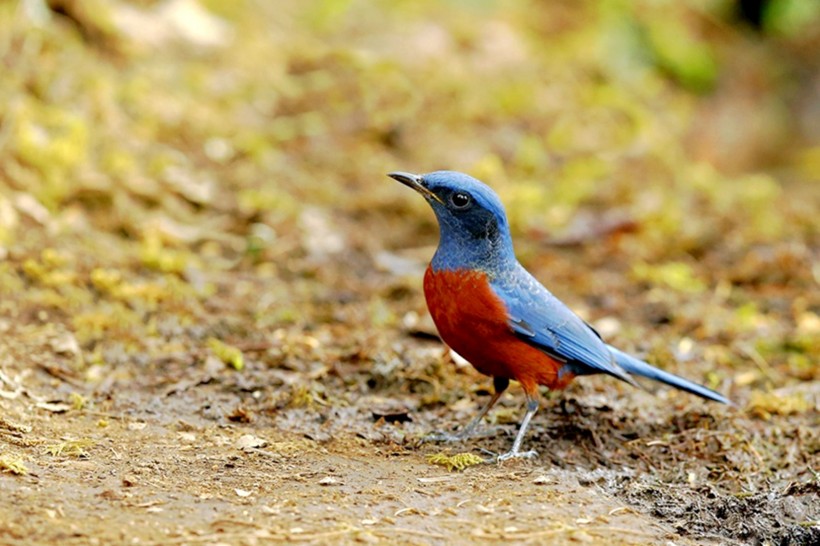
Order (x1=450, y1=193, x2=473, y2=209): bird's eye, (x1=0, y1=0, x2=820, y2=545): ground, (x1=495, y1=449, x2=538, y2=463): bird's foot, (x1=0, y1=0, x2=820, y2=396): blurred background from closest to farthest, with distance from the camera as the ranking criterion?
(x1=0, y1=0, x2=820, y2=545): ground
(x1=495, y1=449, x2=538, y2=463): bird's foot
(x1=450, y1=193, x2=473, y2=209): bird's eye
(x1=0, y1=0, x2=820, y2=396): blurred background

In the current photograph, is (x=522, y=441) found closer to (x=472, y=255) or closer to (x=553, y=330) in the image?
(x=553, y=330)

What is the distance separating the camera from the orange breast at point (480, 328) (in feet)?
15.7

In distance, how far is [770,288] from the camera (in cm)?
802

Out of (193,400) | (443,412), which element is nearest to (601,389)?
(443,412)

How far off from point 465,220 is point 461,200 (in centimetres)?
10

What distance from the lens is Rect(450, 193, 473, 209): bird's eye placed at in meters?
4.91

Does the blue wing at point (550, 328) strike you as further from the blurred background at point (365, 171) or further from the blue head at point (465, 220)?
the blurred background at point (365, 171)

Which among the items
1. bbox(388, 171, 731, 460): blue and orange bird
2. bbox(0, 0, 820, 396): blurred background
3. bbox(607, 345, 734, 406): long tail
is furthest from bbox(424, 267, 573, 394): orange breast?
bbox(0, 0, 820, 396): blurred background

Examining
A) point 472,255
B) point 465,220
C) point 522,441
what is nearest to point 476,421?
point 522,441

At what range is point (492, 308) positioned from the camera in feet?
15.8

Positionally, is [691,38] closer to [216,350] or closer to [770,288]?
[770,288]

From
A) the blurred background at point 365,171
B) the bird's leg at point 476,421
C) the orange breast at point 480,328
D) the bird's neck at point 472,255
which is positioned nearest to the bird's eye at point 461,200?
the bird's neck at point 472,255

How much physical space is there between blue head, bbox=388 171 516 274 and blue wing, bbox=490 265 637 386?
124mm

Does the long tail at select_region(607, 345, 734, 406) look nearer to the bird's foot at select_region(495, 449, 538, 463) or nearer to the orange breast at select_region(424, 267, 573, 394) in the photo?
the orange breast at select_region(424, 267, 573, 394)
